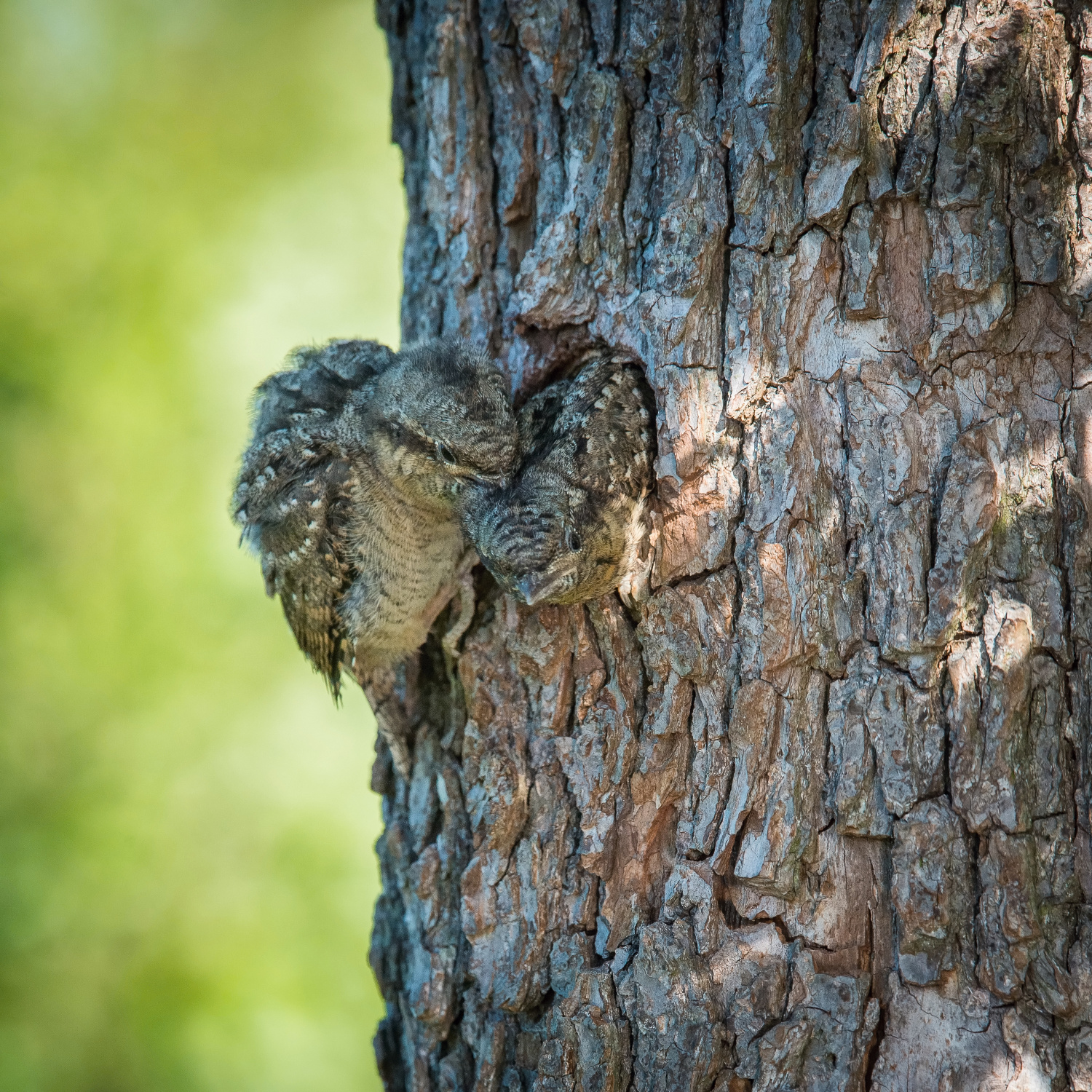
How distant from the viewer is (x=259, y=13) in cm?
613

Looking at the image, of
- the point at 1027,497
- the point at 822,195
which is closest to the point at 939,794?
the point at 1027,497

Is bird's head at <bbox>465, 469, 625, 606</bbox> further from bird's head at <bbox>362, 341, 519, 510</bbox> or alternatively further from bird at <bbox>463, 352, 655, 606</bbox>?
bird's head at <bbox>362, 341, 519, 510</bbox>

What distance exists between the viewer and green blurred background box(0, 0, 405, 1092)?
15.8 ft

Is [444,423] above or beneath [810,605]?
above

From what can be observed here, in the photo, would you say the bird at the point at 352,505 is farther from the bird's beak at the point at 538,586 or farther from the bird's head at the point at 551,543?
the bird's beak at the point at 538,586

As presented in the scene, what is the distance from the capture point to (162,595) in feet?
17.6

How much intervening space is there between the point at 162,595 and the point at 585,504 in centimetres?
391

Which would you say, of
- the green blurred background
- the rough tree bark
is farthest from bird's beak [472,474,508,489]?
the green blurred background

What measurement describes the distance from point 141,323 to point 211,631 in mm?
1947

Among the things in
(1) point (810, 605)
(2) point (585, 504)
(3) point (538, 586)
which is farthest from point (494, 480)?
(1) point (810, 605)

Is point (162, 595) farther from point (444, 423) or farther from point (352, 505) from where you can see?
point (444, 423)

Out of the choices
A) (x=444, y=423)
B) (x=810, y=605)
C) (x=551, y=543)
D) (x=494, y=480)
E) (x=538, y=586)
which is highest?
(x=444, y=423)

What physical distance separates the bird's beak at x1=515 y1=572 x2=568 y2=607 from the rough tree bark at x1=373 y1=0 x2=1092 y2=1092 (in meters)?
0.25

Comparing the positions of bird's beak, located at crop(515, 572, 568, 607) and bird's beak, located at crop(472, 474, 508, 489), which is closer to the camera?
bird's beak, located at crop(515, 572, 568, 607)
